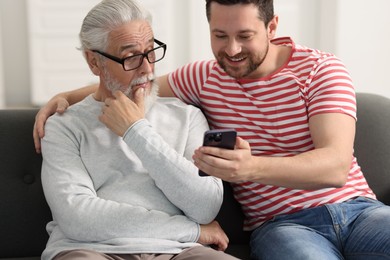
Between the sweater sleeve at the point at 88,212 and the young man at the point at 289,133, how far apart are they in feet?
0.48

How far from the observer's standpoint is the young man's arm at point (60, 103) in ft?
5.86

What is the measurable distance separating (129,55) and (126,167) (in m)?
0.33

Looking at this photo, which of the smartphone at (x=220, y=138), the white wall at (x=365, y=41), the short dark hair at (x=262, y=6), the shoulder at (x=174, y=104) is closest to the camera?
the smartphone at (x=220, y=138)

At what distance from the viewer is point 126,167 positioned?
1727 mm

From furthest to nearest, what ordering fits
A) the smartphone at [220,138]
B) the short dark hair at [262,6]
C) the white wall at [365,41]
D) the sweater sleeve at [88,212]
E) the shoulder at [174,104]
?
the white wall at [365,41], the shoulder at [174,104], the short dark hair at [262,6], the sweater sleeve at [88,212], the smartphone at [220,138]

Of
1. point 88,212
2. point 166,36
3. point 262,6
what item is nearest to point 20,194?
point 88,212

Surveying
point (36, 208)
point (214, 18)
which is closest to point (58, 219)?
point (36, 208)

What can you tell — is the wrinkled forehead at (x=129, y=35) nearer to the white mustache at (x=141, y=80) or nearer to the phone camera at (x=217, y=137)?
the white mustache at (x=141, y=80)

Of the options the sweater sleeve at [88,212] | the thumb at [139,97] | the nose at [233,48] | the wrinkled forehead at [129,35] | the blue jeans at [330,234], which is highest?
the wrinkled forehead at [129,35]

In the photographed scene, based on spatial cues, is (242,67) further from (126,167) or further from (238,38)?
(126,167)

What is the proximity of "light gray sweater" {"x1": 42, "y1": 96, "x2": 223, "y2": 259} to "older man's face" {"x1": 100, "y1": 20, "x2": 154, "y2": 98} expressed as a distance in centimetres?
12

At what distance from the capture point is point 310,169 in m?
1.59

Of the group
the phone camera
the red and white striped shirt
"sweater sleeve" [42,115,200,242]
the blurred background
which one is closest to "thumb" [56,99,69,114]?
"sweater sleeve" [42,115,200,242]

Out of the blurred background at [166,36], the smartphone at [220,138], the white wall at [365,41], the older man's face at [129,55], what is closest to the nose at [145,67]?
the older man's face at [129,55]
